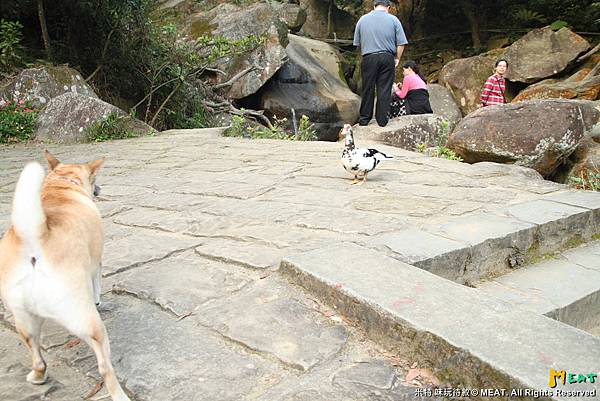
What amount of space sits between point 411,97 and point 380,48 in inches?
61.9

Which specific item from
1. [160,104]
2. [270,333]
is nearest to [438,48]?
[160,104]

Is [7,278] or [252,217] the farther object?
[252,217]

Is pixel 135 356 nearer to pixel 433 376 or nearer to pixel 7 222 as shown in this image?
pixel 433 376

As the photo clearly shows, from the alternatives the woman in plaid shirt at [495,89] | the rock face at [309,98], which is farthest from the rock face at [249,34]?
the woman in plaid shirt at [495,89]

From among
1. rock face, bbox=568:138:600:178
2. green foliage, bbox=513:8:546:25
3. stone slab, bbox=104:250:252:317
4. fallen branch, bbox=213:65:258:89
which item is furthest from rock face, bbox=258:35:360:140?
stone slab, bbox=104:250:252:317

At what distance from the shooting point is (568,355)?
1.58m

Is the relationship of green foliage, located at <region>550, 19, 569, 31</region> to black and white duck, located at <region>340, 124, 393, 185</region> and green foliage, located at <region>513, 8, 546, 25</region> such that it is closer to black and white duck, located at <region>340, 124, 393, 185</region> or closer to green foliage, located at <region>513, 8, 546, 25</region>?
green foliage, located at <region>513, 8, 546, 25</region>

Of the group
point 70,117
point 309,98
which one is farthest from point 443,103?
point 70,117

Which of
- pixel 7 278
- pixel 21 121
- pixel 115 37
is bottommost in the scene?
pixel 21 121

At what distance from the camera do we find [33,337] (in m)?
1.67

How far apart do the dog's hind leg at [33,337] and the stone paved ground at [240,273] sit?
4 cm

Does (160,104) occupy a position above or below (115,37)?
below

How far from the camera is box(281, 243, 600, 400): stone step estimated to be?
5.10 ft

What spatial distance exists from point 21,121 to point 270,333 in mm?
7865
